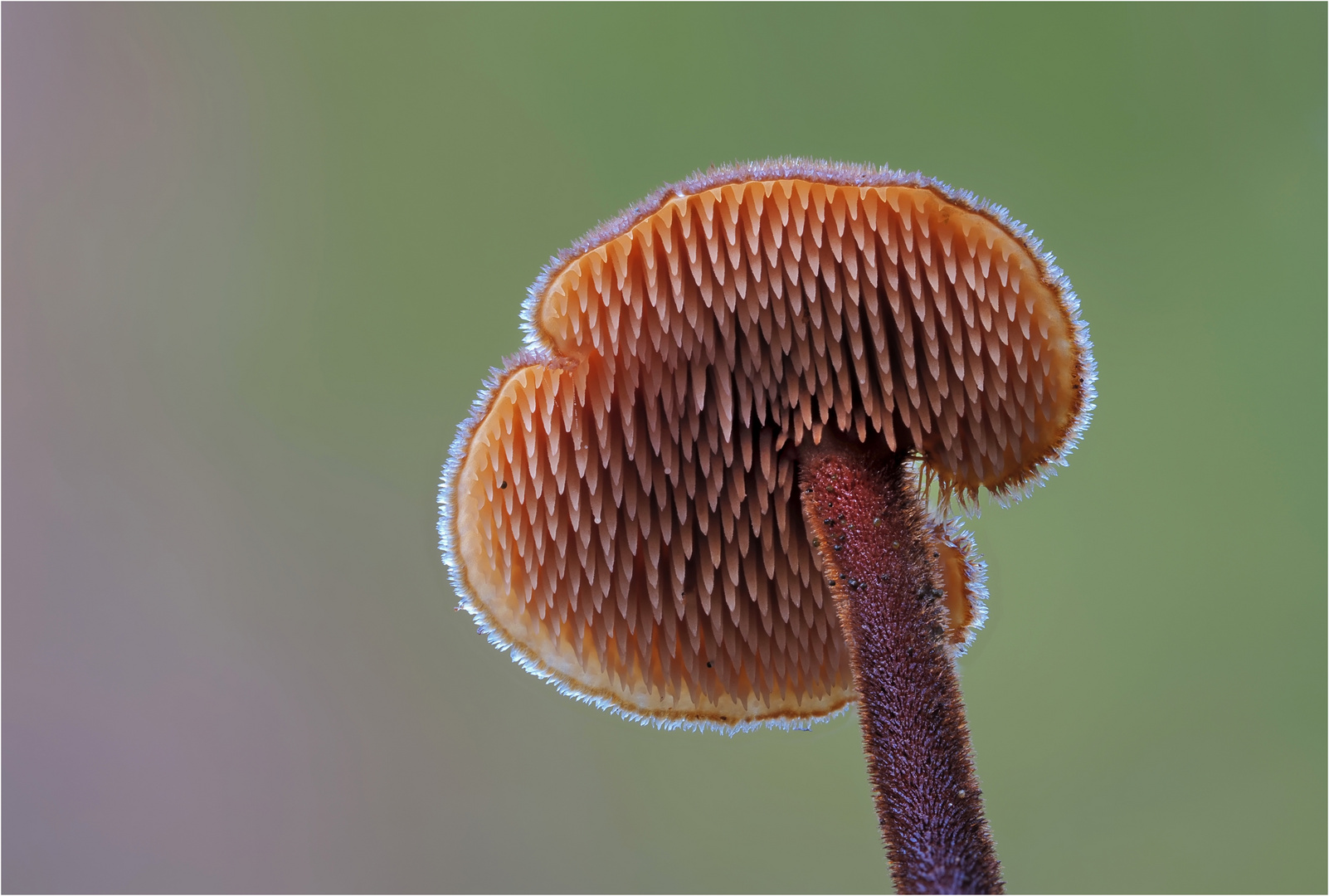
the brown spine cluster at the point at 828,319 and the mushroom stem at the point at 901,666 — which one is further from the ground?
the brown spine cluster at the point at 828,319

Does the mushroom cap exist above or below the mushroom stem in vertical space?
above

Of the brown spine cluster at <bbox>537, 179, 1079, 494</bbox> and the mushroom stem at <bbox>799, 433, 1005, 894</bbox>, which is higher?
the brown spine cluster at <bbox>537, 179, 1079, 494</bbox>

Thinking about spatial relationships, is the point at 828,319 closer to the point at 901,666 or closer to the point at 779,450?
the point at 779,450

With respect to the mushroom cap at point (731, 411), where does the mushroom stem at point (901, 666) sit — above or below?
below

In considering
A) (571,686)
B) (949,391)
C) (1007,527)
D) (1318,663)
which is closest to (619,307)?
(949,391)

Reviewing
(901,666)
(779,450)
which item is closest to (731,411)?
(779,450)

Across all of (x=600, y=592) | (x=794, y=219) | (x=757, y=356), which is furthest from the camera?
(x=600, y=592)

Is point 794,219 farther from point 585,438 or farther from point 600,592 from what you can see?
point 600,592
